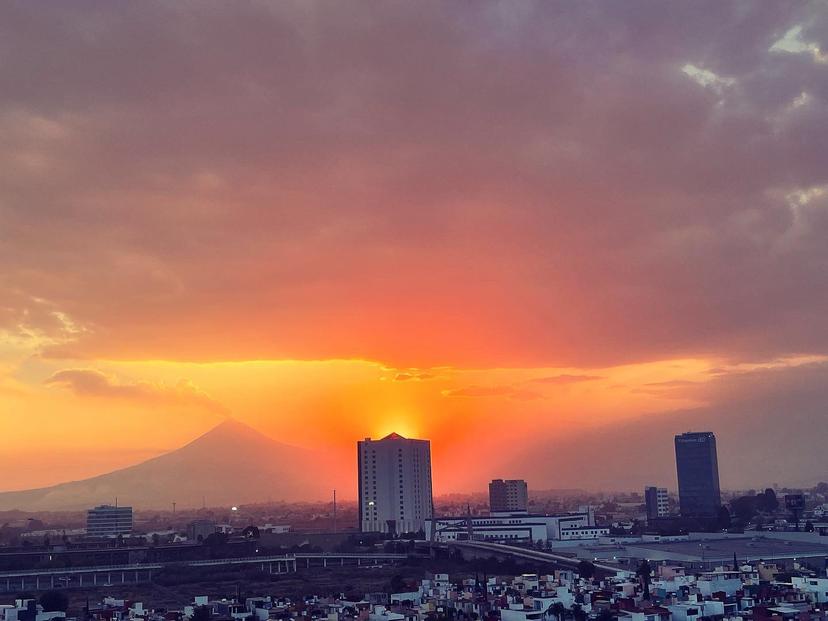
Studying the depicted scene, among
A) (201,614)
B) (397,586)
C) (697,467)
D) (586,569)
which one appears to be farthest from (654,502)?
(201,614)

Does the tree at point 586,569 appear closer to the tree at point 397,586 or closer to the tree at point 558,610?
the tree at point 397,586

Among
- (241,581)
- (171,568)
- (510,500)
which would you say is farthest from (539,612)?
(510,500)

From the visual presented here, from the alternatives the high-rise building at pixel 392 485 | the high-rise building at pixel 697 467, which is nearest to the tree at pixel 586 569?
the high-rise building at pixel 392 485

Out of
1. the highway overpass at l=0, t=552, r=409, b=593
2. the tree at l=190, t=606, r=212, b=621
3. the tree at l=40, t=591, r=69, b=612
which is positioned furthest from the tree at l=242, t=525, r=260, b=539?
the tree at l=190, t=606, r=212, b=621

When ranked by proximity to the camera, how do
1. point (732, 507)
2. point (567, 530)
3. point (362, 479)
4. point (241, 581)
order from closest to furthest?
point (241, 581) → point (567, 530) → point (362, 479) → point (732, 507)

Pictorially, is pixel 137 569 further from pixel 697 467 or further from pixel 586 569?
pixel 697 467

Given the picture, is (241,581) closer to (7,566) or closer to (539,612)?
(7,566)
